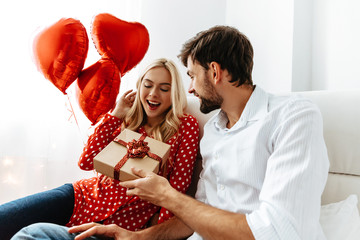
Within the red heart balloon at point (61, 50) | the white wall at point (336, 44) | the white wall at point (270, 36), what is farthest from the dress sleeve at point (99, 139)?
the white wall at point (336, 44)

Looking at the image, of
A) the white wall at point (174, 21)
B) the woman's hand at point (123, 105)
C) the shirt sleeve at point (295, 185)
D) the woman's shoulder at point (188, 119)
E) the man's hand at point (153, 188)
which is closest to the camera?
the shirt sleeve at point (295, 185)

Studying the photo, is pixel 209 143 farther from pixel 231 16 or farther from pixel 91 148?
pixel 231 16

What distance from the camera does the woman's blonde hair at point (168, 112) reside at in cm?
128

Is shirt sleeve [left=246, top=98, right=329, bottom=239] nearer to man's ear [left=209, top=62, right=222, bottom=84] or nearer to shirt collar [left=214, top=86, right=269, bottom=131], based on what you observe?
shirt collar [left=214, top=86, right=269, bottom=131]

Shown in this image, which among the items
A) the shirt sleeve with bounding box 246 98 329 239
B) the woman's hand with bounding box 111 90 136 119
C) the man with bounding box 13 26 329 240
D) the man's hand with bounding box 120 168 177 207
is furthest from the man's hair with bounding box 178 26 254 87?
the woman's hand with bounding box 111 90 136 119

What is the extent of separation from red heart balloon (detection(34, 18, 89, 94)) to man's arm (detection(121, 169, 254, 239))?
0.64m

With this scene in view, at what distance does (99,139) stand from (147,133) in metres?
0.23

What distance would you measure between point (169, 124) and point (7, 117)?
0.98m

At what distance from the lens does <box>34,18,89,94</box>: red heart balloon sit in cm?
123

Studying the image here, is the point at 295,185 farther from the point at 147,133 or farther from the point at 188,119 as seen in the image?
the point at 147,133

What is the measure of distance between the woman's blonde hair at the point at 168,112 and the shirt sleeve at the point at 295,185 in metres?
0.62

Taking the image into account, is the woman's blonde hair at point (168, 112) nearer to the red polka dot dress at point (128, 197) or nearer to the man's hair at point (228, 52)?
the red polka dot dress at point (128, 197)

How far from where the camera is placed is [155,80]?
1324mm

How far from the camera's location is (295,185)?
2.09 feet
